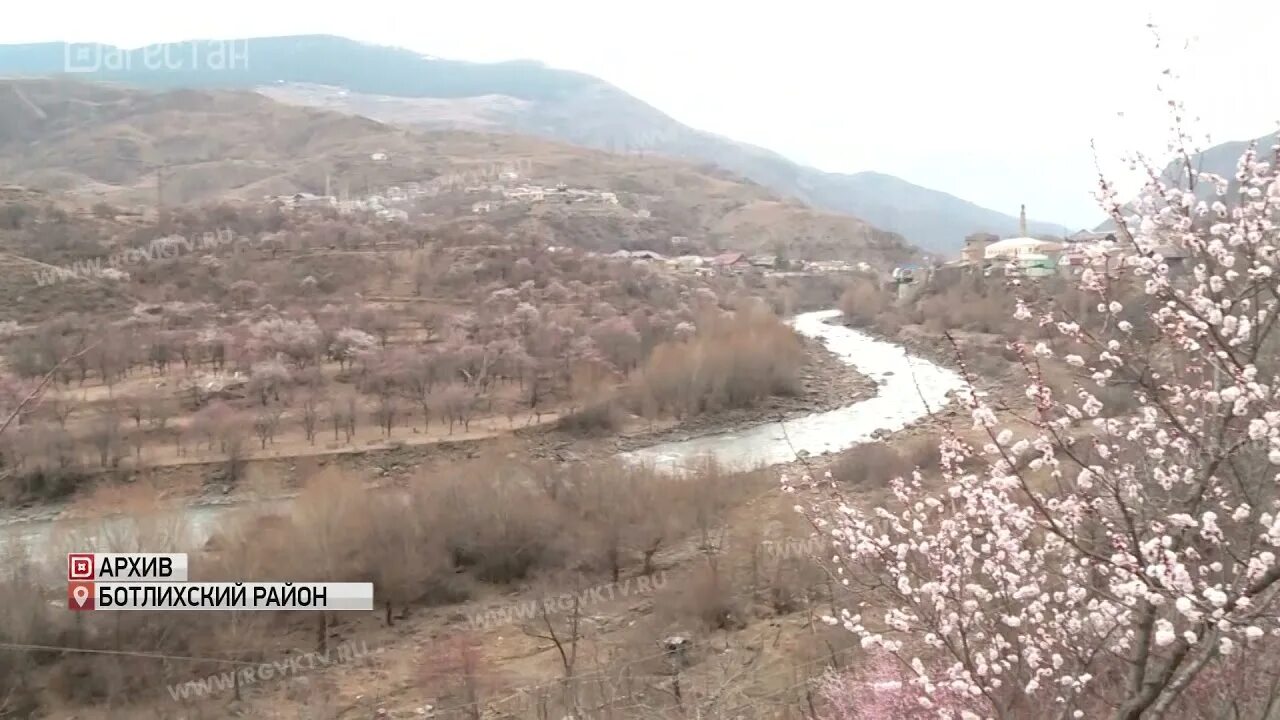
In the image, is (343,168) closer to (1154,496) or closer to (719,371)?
(719,371)

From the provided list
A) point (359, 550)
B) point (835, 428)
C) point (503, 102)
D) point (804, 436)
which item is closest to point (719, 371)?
point (804, 436)

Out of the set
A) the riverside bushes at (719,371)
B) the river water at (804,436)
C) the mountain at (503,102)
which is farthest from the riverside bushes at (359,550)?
the mountain at (503,102)

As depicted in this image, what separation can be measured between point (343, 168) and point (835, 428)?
6099 cm

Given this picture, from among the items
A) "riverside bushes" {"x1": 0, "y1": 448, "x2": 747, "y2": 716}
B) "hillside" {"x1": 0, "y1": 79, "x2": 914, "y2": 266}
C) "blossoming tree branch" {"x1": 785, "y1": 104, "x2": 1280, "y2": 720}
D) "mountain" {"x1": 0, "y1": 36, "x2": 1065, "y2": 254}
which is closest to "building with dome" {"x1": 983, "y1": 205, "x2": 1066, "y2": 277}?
"hillside" {"x1": 0, "y1": 79, "x2": 914, "y2": 266}

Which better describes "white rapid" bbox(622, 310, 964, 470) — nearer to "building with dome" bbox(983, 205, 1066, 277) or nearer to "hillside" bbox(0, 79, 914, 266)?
"building with dome" bbox(983, 205, 1066, 277)

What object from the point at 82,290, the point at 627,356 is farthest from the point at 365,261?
the point at 627,356

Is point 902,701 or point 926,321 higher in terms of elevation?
point 902,701

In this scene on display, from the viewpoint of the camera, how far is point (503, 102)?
170250mm

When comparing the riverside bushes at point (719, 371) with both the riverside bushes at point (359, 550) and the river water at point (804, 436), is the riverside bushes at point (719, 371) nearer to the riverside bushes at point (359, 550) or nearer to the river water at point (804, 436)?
the river water at point (804, 436)

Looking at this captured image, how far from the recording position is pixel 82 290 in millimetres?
26266

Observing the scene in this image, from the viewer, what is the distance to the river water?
515 inches

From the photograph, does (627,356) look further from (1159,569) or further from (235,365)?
(1159,569)

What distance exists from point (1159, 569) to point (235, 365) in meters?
23.9

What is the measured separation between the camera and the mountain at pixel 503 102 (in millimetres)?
129875
